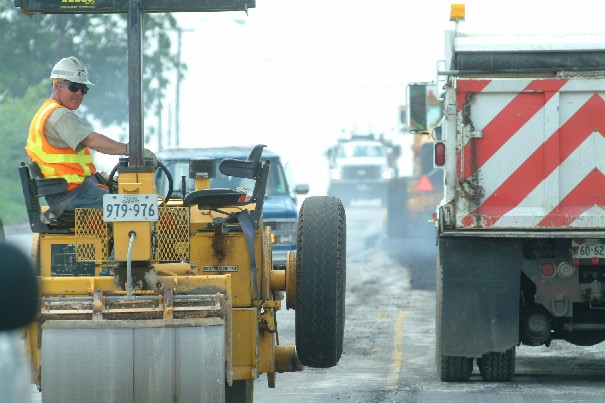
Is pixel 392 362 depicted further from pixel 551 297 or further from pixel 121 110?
pixel 121 110

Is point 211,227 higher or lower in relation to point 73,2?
lower

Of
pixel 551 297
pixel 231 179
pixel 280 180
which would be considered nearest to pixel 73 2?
pixel 551 297

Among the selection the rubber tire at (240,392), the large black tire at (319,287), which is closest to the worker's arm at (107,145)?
the large black tire at (319,287)

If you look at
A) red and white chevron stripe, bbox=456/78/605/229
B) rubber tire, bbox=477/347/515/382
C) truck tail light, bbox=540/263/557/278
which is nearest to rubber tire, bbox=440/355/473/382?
rubber tire, bbox=477/347/515/382

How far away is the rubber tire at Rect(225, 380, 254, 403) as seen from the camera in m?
8.06

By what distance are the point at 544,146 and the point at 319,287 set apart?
2.87 m

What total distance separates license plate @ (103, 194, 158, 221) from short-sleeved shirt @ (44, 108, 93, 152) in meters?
0.66

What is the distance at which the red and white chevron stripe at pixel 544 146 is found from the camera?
1032 centimetres

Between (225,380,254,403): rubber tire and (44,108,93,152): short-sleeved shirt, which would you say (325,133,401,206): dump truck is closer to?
(225,380,254,403): rubber tire

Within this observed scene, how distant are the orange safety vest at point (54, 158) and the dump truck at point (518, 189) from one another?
11.1ft

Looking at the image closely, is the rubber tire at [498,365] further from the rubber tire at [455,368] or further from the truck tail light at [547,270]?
the truck tail light at [547,270]

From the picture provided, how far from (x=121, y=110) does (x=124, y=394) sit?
154 ft

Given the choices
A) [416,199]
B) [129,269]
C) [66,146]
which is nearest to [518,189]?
[66,146]

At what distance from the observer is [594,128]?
33.9 ft
